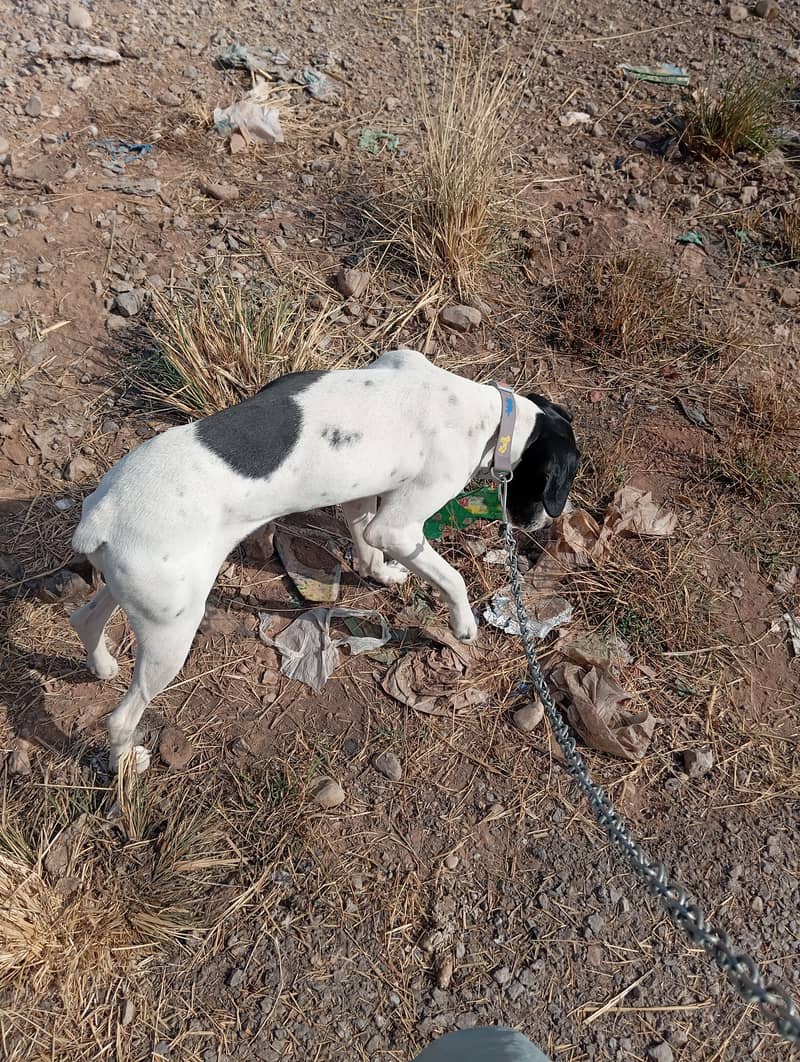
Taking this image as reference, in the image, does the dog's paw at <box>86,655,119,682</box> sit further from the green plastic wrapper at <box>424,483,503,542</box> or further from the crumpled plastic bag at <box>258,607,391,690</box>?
the green plastic wrapper at <box>424,483,503,542</box>

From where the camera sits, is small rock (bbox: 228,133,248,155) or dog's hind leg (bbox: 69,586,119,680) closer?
dog's hind leg (bbox: 69,586,119,680)

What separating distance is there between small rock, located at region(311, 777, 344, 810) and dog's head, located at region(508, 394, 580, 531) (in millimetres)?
1325

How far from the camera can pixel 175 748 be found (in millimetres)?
3014

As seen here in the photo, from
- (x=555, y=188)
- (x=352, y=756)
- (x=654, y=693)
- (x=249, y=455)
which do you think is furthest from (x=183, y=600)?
(x=555, y=188)

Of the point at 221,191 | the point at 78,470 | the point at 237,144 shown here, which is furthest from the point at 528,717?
the point at 237,144

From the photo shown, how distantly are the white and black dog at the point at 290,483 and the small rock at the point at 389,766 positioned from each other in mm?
604

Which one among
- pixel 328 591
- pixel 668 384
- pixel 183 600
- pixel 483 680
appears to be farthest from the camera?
pixel 668 384

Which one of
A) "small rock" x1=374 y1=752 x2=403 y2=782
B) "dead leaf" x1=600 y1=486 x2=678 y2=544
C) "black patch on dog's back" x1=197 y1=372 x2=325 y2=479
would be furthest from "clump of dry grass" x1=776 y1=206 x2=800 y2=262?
"small rock" x1=374 y1=752 x2=403 y2=782

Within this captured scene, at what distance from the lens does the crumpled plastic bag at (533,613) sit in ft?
11.4

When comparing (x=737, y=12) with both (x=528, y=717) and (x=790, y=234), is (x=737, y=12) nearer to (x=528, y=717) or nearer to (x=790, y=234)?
(x=790, y=234)

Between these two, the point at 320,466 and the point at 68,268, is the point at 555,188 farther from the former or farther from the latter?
the point at 320,466

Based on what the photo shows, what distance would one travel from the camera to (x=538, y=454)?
10.3ft

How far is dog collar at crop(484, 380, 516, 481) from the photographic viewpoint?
304cm

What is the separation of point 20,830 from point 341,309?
305 centimetres
